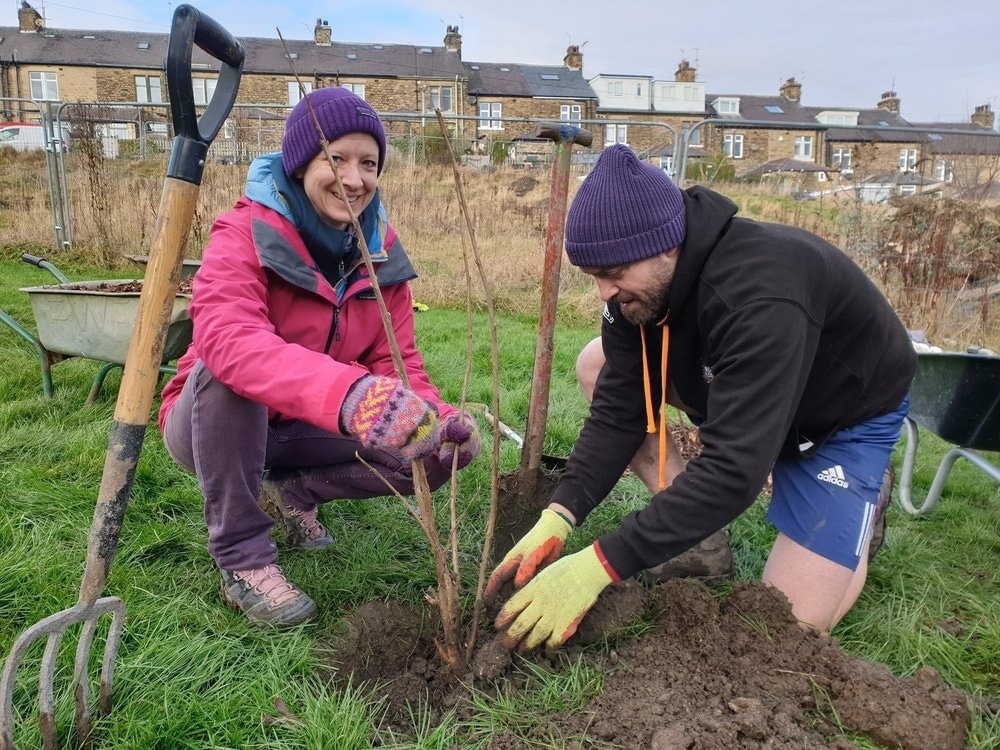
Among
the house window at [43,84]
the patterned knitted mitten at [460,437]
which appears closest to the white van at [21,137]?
the house window at [43,84]

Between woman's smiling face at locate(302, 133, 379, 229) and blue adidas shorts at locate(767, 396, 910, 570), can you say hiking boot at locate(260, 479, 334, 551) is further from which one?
blue adidas shorts at locate(767, 396, 910, 570)

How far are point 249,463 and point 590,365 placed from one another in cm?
134

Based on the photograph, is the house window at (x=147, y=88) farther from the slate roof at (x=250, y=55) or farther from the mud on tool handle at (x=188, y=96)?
the mud on tool handle at (x=188, y=96)

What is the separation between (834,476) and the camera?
229 centimetres

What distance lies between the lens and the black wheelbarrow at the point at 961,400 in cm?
252

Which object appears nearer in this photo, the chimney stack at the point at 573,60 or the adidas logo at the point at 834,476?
the adidas logo at the point at 834,476

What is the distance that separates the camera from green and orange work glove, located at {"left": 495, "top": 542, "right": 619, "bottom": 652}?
1910 mm

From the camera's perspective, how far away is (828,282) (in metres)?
1.98

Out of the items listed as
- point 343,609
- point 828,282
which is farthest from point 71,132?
point 828,282

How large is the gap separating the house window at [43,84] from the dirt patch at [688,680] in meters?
41.1

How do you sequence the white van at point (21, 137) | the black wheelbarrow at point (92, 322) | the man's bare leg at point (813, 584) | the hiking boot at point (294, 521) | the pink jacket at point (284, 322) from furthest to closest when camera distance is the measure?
the white van at point (21, 137) → the black wheelbarrow at point (92, 322) → the hiking boot at point (294, 521) → the man's bare leg at point (813, 584) → the pink jacket at point (284, 322)

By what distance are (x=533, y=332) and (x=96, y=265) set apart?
615cm

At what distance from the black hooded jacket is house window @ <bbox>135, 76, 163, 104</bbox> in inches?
1561

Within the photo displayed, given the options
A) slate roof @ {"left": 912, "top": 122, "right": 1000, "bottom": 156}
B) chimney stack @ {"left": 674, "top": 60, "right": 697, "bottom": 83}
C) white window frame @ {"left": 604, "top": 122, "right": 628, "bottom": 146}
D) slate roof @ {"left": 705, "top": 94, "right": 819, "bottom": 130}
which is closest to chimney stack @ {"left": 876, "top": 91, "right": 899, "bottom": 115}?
slate roof @ {"left": 705, "top": 94, "right": 819, "bottom": 130}
